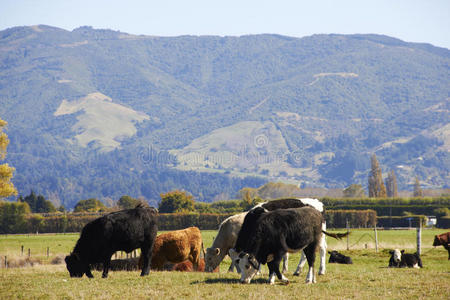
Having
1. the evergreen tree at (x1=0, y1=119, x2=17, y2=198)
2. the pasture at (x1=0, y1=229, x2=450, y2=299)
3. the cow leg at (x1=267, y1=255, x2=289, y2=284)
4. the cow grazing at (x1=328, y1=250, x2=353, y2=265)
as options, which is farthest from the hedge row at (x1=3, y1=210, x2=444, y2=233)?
the cow leg at (x1=267, y1=255, x2=289, y2=284)

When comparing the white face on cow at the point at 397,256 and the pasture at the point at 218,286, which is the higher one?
the pasture at the point at 218,286

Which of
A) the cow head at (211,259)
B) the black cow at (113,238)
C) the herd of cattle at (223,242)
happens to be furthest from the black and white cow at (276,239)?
the cow head at (211,259)

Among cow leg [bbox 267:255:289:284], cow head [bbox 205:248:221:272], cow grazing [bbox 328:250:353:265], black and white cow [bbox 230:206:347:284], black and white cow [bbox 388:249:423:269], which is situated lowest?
cow grazing [bbox 328:250:353:265]

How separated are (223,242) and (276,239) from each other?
6.87m

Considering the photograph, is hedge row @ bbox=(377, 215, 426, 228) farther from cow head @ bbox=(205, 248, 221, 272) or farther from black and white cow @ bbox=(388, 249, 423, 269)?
cow head @ bbox=(205, 248, 221, 272)

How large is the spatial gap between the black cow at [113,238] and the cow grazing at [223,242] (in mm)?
3835

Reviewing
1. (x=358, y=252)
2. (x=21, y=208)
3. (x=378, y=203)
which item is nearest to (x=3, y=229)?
(x=21, y=208)

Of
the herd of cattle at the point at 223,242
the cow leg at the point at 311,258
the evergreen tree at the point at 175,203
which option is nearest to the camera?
the herd of cattle at the point at 223,242

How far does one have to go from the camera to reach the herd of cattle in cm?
2345

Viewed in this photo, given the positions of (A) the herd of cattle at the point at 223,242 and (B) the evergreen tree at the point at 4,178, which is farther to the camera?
(B) the evergreen tree at the point at 4,178

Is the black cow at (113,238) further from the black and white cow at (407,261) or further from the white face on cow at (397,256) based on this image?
the white face on cow at (397,256)

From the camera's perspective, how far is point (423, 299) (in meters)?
Result: 20.8

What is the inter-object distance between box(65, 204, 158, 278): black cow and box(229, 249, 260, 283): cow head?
4231 mm

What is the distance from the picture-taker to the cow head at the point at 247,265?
23.3 metres
